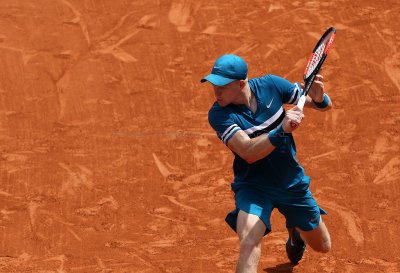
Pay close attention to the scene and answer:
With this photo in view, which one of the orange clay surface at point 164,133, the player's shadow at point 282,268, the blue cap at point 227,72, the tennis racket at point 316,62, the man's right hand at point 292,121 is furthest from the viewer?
the orange clay surface at point 164,133

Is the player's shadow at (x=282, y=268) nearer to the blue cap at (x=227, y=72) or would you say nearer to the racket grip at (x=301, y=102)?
the racket grip at (x=301, y=102)

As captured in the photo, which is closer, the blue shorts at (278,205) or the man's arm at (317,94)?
the blue shorts at (278,205)

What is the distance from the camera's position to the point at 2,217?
797 cm

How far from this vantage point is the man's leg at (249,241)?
18.1 ft

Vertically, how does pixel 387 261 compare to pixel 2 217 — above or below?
below

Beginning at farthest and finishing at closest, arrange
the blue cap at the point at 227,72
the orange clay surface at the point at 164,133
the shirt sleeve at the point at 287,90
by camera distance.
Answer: the orange clay surface at the point at 164,133 < the shirt sleeve at the point at 287,90 < the blue cap at the point at 227,72

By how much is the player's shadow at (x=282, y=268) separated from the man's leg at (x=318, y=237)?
628 mm

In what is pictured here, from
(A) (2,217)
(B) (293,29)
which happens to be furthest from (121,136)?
(B) (293,29)

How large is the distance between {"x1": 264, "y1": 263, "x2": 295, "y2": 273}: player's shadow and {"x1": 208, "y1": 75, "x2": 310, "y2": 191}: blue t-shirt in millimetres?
1337

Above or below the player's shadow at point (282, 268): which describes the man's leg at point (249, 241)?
above

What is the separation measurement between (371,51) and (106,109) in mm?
4370

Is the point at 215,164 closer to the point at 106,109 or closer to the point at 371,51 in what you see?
the point at 106,109

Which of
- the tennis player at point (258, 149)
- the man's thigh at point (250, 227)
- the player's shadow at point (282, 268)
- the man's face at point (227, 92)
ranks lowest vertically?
the player's shadow at point (282, 268)

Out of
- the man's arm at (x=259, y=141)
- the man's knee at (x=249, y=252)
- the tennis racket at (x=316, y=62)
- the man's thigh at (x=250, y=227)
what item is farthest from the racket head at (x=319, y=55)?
the man's knee at (x=249, y=252)
